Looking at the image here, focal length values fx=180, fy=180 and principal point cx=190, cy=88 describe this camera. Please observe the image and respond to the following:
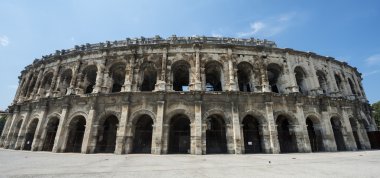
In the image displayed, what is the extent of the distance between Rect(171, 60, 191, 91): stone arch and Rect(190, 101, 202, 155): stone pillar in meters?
2.66

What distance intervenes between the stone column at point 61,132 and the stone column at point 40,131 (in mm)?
1881

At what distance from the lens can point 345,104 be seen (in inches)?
623

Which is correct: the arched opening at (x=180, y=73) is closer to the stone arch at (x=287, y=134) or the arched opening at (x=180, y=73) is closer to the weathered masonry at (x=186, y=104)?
the weathered masonry at (x=186, y=104)

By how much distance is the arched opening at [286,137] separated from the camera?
14.1 meters

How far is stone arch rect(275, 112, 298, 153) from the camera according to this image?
13.6m

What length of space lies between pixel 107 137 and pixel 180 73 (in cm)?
820

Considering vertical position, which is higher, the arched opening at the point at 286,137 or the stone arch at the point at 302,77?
the stone arch at the point at 302,77

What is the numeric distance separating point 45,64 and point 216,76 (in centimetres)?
1674

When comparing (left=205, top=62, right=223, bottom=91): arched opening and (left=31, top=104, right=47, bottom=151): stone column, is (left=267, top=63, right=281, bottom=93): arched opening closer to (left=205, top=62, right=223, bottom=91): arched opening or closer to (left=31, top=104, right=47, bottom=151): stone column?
(left=205, top=62, right=223, bottom=91): arched opening

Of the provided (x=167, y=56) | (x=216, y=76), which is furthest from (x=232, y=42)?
(x=167, y=56)

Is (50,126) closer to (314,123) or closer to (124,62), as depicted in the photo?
(124,62)

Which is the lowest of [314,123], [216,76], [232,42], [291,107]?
[314,123]

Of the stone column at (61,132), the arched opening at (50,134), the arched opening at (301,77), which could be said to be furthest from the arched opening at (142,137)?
the arched opening at (301,77)

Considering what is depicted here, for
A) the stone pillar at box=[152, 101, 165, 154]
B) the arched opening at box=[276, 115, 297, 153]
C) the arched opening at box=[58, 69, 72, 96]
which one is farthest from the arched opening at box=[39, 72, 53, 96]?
the arched opening at box=[276, 115, 297, 153]
